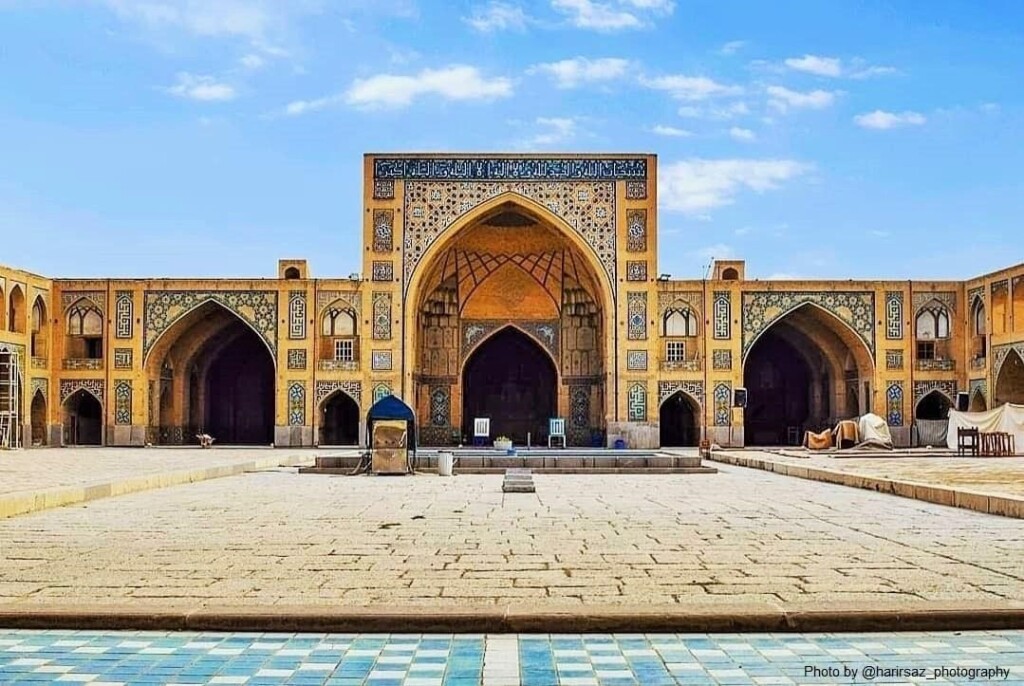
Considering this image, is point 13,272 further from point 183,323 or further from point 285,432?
point 285,432

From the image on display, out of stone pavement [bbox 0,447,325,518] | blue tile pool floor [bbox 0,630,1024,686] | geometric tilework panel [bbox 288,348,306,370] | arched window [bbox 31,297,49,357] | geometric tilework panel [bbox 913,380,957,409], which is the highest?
arched window [bbox 31,297,49,357]

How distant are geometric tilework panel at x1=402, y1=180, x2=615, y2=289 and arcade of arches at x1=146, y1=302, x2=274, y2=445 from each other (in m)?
4.54

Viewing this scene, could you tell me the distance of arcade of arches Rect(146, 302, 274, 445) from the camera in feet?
83.0

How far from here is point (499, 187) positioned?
24906 mm

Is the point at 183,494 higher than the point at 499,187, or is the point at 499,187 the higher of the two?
the point at 499,187

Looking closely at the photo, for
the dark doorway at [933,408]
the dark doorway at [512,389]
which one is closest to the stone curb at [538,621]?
the dark doorway at [933,408]

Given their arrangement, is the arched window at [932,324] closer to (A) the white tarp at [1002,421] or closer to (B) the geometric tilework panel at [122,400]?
(A) the white tarp at [1002,421]

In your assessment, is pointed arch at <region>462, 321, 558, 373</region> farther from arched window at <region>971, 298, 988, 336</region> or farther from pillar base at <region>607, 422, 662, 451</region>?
arched window at <region>971, 298, 988, 336</region>

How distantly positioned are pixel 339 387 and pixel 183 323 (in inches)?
151

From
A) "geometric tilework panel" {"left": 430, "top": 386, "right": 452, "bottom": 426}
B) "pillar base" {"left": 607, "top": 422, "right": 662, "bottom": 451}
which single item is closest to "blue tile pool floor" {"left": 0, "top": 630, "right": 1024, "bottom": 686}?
"pillar base" {"left": 607, "top": 422, "right": 662, "bottom": 451}

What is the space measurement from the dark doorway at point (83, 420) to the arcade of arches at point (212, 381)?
154 centimetres

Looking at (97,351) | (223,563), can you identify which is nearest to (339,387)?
(97,351)

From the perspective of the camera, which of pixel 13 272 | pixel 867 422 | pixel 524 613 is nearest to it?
pixel 524 613

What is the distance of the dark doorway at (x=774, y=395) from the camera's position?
2825cm
